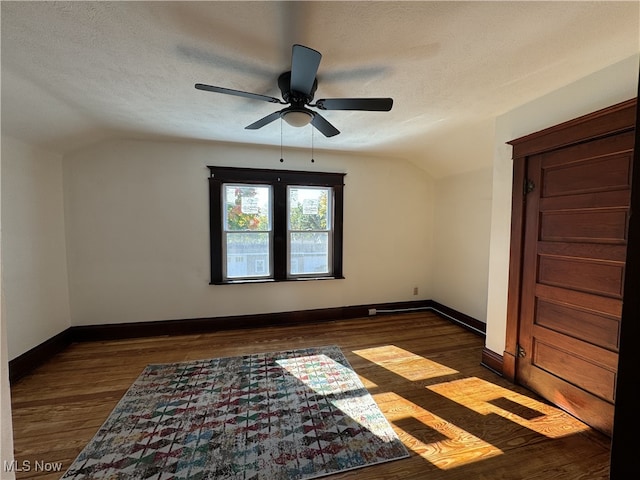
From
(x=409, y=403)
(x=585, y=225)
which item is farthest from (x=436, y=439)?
(x=585, y=225)

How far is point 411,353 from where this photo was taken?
2.97 m

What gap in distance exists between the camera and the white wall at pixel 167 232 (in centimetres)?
323

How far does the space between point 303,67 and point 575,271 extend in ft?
7.63

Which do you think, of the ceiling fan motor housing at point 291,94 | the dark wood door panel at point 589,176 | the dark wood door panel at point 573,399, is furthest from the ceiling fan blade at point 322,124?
the dark wood door panel at point 573,399

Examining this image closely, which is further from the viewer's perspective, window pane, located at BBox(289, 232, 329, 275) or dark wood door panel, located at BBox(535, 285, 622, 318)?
window pane, located at BBox(289, 232, 329, 275)

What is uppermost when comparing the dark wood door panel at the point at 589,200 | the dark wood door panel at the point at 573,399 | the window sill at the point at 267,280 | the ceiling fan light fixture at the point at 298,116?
the ceiling fan light fixture at the point at 298,116

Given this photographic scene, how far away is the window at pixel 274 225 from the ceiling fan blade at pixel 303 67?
202 cm

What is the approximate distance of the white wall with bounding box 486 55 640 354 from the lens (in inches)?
69.8

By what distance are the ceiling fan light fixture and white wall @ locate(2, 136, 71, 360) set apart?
257 centimetres

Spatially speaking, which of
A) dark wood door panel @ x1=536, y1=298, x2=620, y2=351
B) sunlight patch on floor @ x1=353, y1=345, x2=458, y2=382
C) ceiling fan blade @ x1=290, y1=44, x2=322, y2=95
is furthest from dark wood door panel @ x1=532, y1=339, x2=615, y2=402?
ceiling fan blade @ x1=290, y1=44, x2=322, y2=95

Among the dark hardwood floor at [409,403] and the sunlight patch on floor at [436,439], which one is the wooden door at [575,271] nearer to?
the dark hardwood floor at [409,403]

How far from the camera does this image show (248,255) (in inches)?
148

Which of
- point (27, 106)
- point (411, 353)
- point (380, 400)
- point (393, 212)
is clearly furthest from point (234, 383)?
point (393, 212)

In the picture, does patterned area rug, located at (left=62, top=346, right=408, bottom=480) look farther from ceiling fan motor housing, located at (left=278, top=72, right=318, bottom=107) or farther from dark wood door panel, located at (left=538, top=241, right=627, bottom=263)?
ceiling fan motor housing, located at (left=278, top=72, right=318, bottom=107)
